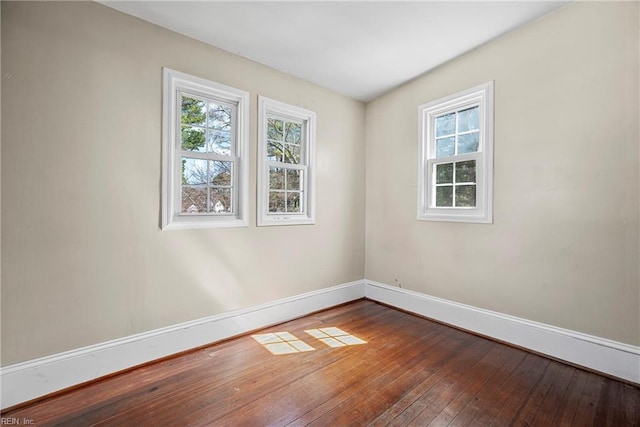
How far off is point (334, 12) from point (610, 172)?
2364 millimetres

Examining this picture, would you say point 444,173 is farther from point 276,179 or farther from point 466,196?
point 276,179

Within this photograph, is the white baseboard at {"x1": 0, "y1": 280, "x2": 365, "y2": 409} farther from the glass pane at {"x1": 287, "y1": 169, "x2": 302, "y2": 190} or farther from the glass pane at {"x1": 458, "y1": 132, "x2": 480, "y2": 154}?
the glass pane at {"x1": 458, "y1": 132, "x2": 480, "y2": 154}

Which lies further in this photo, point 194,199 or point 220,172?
point 220,172

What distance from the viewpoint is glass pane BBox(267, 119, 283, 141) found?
302 cm

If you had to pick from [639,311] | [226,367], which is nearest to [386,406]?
[226,367]

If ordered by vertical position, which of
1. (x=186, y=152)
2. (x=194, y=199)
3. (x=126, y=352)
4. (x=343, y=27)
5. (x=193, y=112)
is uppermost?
(x=343, y=27)

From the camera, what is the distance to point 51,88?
1.83 meters

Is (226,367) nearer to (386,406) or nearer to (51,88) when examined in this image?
(386,406)

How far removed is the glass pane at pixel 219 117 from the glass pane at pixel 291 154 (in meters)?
0.68

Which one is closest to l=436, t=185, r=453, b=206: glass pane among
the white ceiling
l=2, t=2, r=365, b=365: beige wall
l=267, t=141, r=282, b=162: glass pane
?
the white ceiling

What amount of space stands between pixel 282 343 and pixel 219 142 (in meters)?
1.97

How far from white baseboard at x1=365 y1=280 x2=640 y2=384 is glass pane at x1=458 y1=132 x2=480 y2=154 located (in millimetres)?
1589

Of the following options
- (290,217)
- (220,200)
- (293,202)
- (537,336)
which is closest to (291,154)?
(293,202)

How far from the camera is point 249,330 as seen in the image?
9.02 ft
